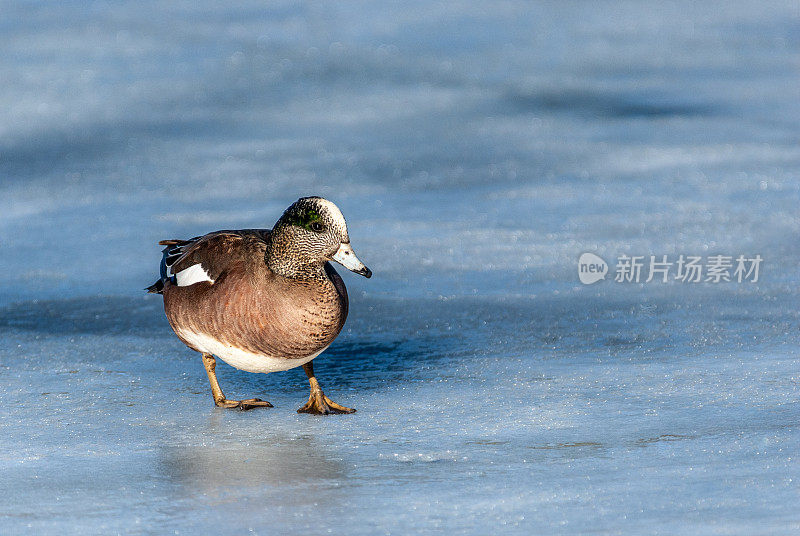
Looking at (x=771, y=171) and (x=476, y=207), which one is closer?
(x=476, y=207)

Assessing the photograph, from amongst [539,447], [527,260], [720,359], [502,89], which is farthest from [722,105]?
[539,447]

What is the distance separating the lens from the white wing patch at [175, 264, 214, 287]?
4414 mm

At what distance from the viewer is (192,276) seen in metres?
4.47

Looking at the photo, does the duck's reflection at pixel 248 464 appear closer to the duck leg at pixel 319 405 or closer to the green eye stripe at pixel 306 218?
the duck leg at pixel 319 405

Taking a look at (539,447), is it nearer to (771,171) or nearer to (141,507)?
(141,507)

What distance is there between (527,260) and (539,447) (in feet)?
9.88

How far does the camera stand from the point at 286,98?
1135 cm

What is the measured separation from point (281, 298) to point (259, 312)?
10cm

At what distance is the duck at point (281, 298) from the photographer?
4195 millimetres
